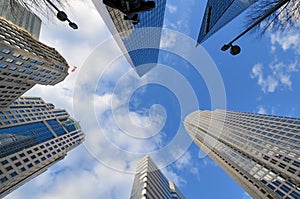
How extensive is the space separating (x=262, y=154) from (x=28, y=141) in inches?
2864

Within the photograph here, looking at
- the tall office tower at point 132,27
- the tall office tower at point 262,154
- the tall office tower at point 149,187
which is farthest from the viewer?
the tall office tower at point 132,27

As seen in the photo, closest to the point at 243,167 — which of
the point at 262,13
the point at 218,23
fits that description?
the point at 218,23

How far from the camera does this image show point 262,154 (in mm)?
52906

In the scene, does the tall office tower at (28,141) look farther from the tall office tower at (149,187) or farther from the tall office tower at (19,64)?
the tall office tower at (149,187)

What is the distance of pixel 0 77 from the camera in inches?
1630

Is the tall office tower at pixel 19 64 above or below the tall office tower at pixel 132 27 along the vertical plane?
below

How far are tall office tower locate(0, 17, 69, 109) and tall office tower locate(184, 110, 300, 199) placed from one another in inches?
2602

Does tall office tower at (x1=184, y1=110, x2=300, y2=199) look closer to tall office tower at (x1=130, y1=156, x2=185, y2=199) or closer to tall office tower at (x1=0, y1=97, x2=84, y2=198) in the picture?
tall office tower at (x1=130, y1=156, x2=185, y2=199)

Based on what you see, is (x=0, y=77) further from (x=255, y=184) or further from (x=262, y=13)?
(x=255, y=184)

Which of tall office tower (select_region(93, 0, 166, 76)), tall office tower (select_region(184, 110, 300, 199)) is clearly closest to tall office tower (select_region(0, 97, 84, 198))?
tall office tower (select_region(93, 0, 166, 76))

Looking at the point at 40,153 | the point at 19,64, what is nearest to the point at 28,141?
the point at 40,153

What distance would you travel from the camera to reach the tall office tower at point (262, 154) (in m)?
43.2

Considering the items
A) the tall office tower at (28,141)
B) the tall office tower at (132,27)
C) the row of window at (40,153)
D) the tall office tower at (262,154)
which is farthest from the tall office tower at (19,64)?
the tall office tower at (262,154)

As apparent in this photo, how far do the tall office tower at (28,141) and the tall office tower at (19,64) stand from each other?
8.13 meters
